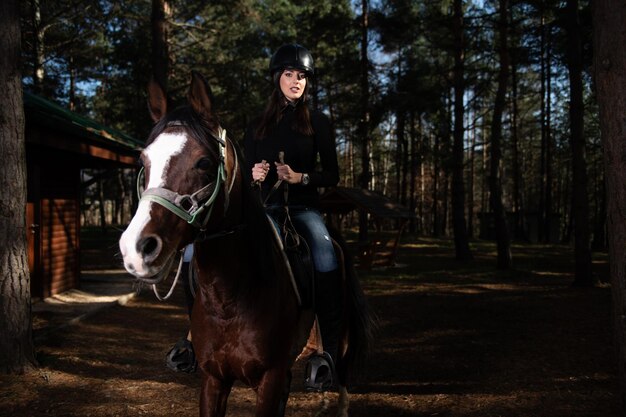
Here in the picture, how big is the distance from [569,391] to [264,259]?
4.70 meters

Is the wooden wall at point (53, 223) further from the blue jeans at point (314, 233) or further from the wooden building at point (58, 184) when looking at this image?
the blue jeans at point (314, 233)

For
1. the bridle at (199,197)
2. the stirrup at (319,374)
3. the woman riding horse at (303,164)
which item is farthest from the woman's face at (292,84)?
the stirrup at (319,374)

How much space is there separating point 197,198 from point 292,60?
1.85m

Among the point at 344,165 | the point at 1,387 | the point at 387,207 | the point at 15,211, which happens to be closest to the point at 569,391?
the point at 1,387

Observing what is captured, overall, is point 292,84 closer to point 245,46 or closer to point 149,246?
point 149,246

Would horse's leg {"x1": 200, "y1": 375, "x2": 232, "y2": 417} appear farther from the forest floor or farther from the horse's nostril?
the forest floor

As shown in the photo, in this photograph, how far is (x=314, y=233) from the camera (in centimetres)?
338

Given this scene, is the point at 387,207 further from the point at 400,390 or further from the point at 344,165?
the point at 344,165

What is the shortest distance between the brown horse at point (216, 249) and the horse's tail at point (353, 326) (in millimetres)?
979

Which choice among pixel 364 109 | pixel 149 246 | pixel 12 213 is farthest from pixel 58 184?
pixel 364 109

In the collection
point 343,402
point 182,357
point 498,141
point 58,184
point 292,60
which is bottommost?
point 343,402

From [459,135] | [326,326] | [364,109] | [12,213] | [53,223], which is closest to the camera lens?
[326,326]

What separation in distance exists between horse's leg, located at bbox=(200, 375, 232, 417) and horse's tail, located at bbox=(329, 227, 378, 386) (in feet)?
5.44

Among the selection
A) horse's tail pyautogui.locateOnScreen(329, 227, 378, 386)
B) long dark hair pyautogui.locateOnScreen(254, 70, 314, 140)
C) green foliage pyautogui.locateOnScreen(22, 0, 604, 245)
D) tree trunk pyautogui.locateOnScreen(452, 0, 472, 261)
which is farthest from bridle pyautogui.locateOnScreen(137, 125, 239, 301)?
tree trunk pyautogui.locateOnScreen(452, 0, 472, 261)
